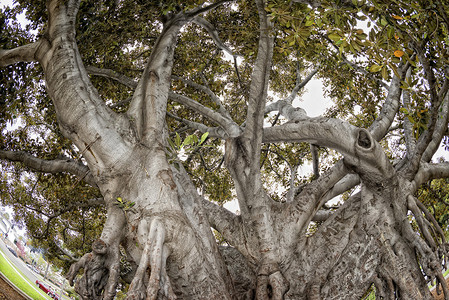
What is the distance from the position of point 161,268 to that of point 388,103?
3.38 metres

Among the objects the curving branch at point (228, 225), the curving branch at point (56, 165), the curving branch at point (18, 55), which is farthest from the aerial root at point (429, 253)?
the curving branch at point (18, 55)

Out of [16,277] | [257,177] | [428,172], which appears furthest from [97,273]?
[16,277]

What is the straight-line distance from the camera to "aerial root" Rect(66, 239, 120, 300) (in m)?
2.78

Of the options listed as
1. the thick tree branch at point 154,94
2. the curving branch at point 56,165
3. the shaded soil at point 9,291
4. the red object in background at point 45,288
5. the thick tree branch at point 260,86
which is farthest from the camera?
the red object in background at point 45,288

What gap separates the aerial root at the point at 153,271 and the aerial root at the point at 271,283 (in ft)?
3.32

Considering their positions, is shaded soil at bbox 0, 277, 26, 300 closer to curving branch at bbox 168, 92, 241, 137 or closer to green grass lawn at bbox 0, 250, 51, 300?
green grass lawn at bbox 0, 250, 51, 300

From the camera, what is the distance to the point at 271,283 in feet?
10.9

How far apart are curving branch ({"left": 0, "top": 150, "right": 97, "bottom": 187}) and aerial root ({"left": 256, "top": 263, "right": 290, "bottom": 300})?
8.60ft

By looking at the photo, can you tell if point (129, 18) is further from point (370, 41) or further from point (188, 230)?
point (370, 41)

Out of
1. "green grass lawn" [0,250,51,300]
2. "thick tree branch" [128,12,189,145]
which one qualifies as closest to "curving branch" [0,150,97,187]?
"thick tree branch" [128,12,189,145]

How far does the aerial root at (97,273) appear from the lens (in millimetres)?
2779

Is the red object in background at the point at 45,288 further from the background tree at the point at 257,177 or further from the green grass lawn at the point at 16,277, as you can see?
the background tree at the point at 257,177

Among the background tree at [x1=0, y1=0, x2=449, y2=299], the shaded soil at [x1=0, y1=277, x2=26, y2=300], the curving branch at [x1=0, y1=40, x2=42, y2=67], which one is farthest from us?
the shaded soil at [x1=0, y1=277, x2=26, y2=300]

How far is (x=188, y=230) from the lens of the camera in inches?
122
